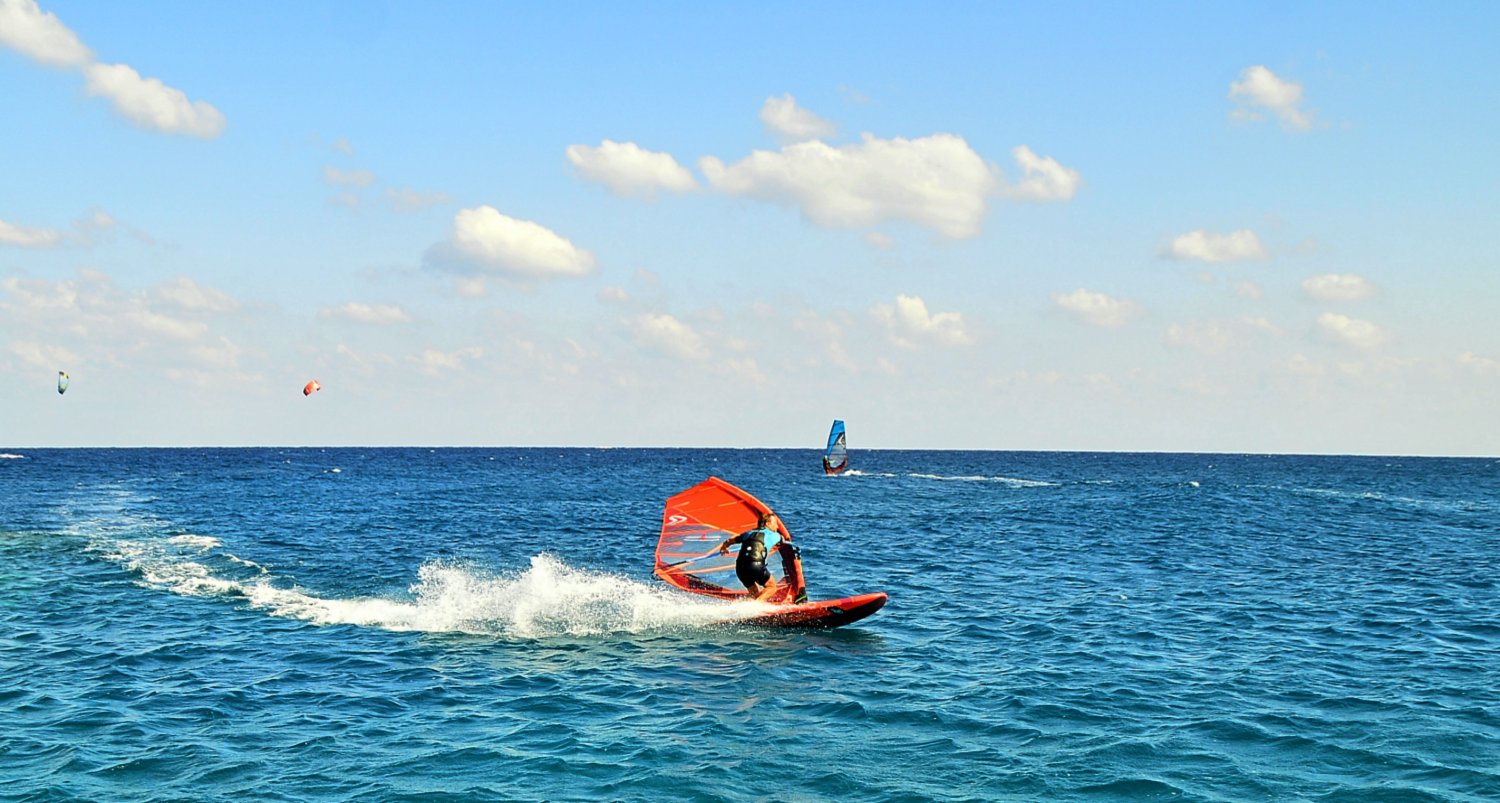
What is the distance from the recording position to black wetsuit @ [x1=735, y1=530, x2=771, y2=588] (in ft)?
78.6

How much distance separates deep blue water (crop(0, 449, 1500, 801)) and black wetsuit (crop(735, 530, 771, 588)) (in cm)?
145

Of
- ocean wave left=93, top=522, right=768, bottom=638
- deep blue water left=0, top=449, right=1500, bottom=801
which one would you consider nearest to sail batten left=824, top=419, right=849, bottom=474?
deep blue water left=0, top=449, right=1500, bottom=801

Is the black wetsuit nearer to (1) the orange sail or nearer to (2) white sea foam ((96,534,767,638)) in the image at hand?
(2) white sea foam ((96,534,767,638))

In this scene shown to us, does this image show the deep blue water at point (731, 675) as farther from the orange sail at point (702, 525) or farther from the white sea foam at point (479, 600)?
the orange sail at point (702, 525)

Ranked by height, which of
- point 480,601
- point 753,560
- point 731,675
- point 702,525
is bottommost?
point 731,675

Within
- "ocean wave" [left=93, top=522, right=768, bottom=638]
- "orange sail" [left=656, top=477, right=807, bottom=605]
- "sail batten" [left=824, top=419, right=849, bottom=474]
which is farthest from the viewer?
"sail batten" [left=824, top=419, right=849, bottom=474]

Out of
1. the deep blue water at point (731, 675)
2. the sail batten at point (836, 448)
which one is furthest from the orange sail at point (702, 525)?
the sail batten at point (836, 448)

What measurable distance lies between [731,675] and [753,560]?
16.3 ft

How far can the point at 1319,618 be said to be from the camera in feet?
83.5

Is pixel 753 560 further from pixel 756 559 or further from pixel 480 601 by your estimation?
pixel 480 601

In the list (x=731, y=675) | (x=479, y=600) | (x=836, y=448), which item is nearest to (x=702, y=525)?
(x=479, y=600)

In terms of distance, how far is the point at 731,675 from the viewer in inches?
755

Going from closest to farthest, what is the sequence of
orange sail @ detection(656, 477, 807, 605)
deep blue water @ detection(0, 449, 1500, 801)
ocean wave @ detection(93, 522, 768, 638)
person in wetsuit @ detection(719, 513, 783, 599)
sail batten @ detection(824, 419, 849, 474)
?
deep blue water @ detection(0, 449, 1500, 801) < ocean wave @ detection(93, 522, 768, 638) < person in wetsuit @ detection(719, 513, 783, 599) < orange sail @ detection(656, 477, 807, 605) < sail batten @ detection(824, 419, 849, 474)

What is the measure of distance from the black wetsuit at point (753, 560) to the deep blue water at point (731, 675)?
4.75 feet
